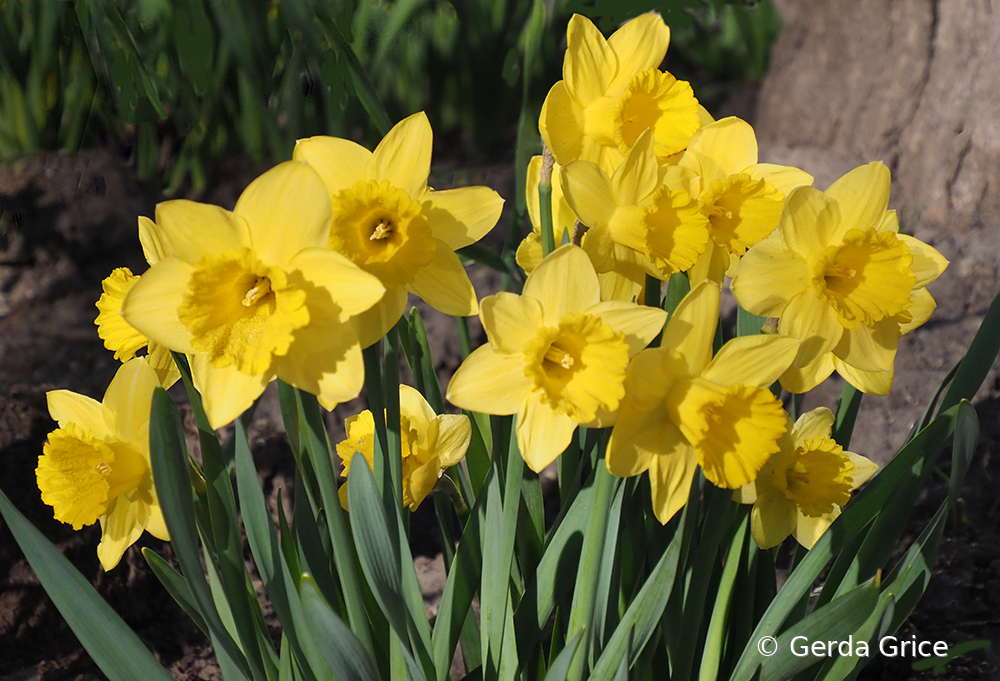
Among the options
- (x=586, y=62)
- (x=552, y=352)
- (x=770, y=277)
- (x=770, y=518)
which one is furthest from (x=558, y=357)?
(x=770, y=518)

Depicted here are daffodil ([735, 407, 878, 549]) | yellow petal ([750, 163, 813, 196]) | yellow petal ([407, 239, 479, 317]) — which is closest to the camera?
yellow petal ([407, 239, 479, 317])

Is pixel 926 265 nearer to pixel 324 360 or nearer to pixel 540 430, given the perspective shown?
pixel 540 430

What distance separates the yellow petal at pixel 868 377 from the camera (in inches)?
30.7

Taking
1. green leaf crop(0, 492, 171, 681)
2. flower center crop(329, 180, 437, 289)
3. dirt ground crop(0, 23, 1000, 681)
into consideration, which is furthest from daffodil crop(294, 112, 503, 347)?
dirt ground crop(0, 23, 1000, 681)

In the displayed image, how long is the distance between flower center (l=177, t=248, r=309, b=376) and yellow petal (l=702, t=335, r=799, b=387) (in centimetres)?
40

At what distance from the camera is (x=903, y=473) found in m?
0.83

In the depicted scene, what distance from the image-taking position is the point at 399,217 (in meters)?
0.64

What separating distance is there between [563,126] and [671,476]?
0.37m

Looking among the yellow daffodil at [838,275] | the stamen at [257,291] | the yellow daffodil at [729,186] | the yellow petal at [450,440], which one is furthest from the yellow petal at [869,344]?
the stamen at [257,291]

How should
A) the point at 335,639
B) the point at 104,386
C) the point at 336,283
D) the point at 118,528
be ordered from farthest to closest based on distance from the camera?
the point at 104,386, the point at 118,528, the point at 335,639, the point at 336,283

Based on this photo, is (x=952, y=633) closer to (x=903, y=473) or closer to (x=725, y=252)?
(x=903, y=473)

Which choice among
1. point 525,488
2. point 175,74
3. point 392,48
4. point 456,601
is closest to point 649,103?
point 525,488

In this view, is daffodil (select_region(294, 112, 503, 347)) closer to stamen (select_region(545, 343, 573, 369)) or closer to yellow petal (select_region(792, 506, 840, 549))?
stamen (select_region(545, 343, 573, 369))

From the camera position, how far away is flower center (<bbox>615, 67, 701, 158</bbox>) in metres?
0.74
